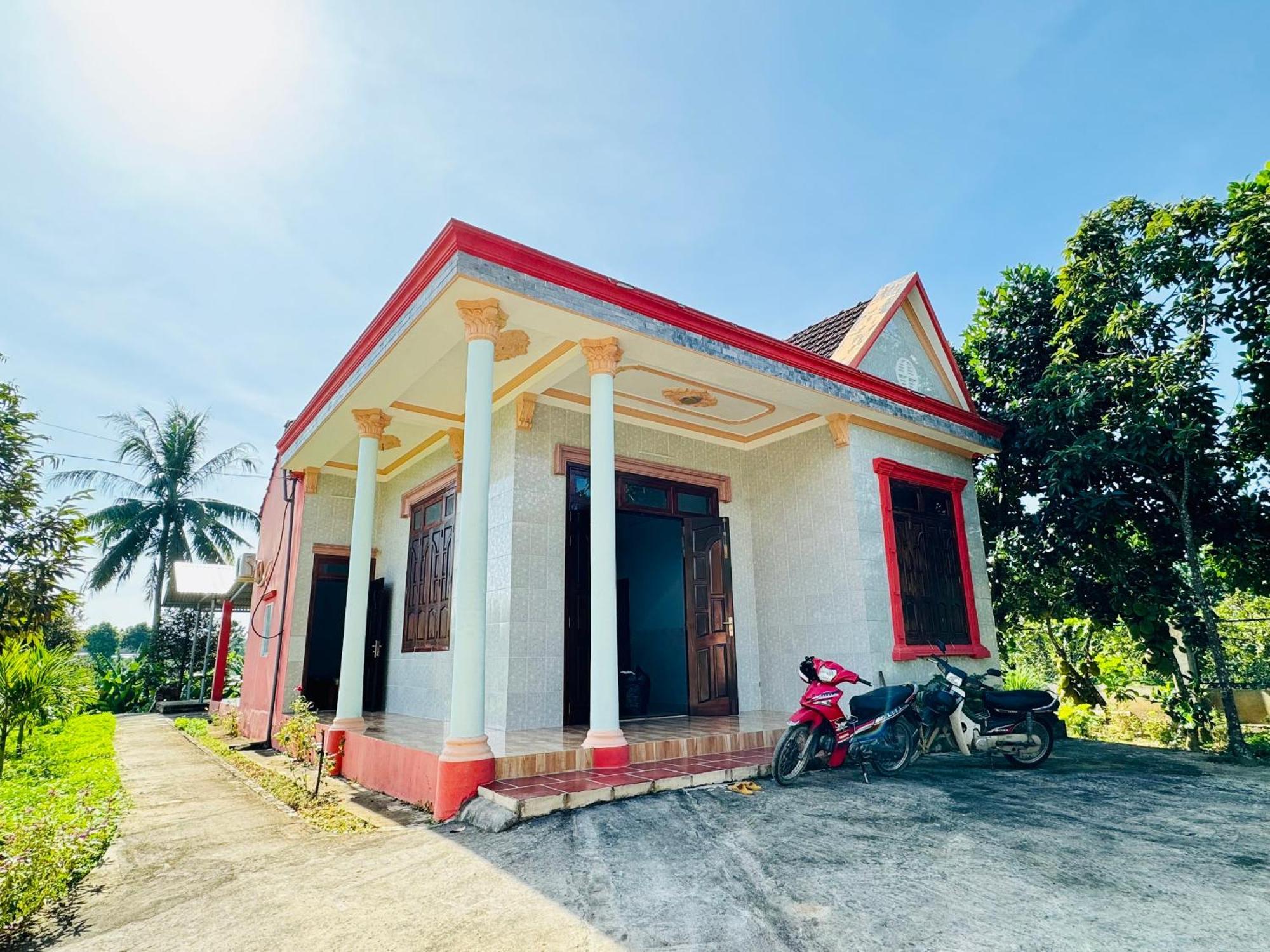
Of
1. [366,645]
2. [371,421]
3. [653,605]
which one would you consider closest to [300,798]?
[371,421]

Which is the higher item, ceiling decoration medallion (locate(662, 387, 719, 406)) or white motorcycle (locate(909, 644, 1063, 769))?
ceiling decoration medallion (locate(662, 387, 719, 406))

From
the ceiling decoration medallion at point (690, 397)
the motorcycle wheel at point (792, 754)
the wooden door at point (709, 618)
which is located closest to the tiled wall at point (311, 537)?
the wooden door at point (709, 618)

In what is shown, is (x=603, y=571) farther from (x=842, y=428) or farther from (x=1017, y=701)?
(x=1017, y=701)

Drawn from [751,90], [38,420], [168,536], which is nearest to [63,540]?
[38,420]

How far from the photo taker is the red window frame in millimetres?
6641

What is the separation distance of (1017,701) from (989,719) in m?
0.27

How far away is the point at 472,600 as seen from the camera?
14.3 feet

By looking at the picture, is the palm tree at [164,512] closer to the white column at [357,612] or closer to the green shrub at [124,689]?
the green shrub at [124,689]

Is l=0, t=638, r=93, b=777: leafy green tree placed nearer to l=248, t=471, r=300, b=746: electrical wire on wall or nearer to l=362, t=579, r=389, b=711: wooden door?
l=248, t=471, r=300, b=746: electrical wire on wall

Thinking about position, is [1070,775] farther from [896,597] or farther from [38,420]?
[38,420]

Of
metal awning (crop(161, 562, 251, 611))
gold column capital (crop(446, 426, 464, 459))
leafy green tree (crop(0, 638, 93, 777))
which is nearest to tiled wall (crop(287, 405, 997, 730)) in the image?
gold column capital (crop(446, 426, 464, 459))

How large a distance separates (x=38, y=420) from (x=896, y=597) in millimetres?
9596

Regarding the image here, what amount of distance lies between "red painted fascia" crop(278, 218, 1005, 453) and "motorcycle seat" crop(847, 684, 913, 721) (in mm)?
2919

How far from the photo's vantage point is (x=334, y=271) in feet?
22.6
